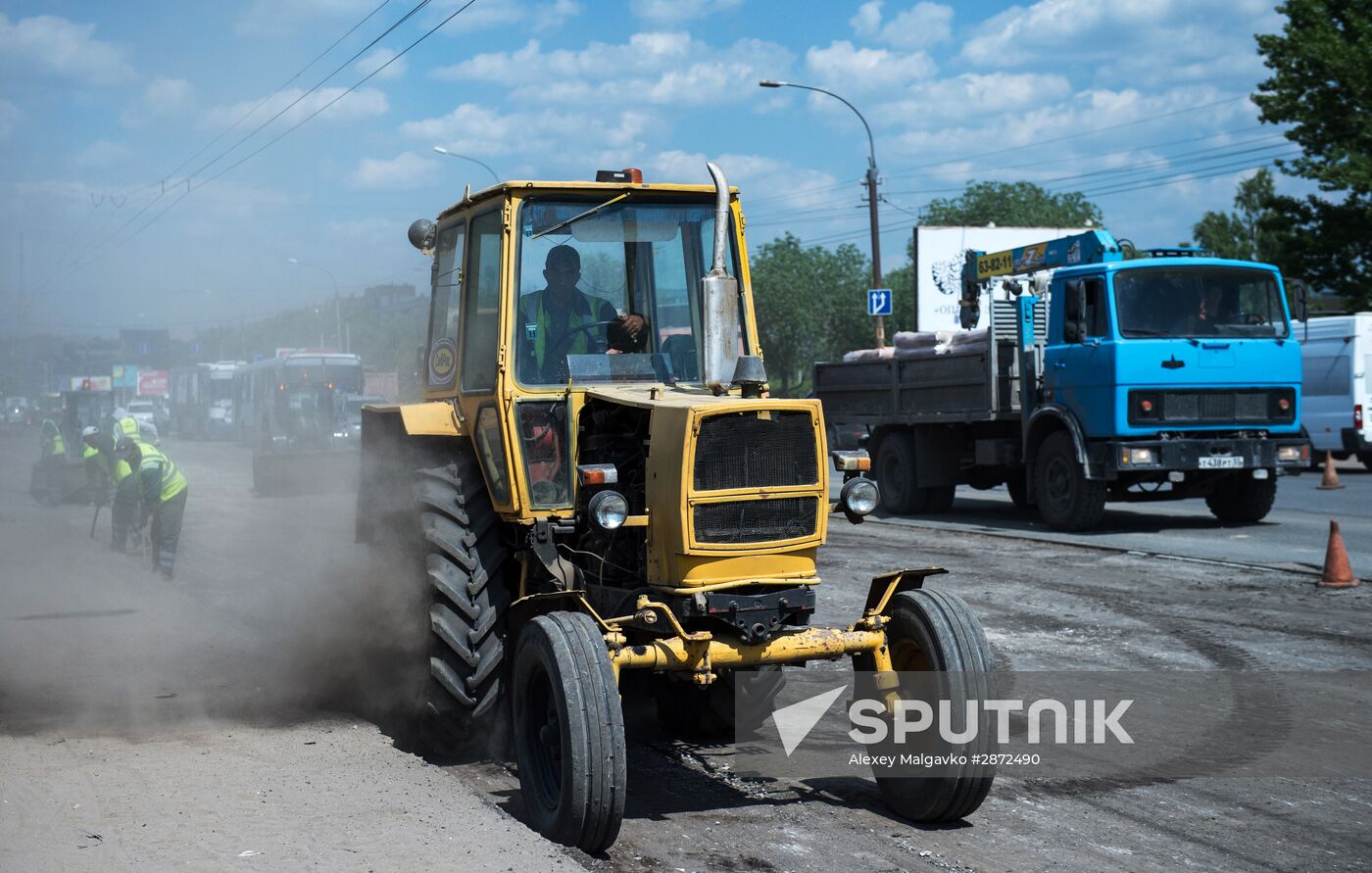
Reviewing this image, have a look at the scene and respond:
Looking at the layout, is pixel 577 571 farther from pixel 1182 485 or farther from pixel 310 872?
pixel 1182 485

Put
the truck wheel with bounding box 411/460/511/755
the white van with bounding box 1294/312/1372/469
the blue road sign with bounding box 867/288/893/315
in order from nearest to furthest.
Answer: the truck wheel with bounding box 411/460/511/755 < the white van with bounding box 1294/312/1372/469 < the blue road sign with bounding box 867/288/893/315

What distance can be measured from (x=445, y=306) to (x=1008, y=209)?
52.5 meters

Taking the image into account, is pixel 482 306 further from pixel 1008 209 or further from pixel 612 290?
pixel 1008 209

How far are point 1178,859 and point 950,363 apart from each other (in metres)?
12.3

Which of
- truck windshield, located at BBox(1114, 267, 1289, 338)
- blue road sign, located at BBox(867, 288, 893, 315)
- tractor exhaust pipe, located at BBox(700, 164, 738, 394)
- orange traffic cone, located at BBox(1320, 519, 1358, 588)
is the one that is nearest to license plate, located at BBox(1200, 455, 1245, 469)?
truck windshield, located at BBox(1114, 267, 1289, 338)

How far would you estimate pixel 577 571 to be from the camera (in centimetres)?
623

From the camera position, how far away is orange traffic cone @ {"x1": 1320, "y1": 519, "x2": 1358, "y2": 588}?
10.8m

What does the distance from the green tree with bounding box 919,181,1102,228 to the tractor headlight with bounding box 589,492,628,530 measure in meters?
52.5

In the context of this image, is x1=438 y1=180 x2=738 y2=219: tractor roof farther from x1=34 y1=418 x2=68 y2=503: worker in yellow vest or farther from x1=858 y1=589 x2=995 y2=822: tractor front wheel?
x1=34 y1=418 x2=68 y2=503: worker in yellow vest

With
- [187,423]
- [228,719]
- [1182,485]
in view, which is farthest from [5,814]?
[187,423]

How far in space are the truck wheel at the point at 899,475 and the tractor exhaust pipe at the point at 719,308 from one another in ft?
40.9

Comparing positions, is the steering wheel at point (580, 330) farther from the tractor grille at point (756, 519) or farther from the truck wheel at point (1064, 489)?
the truck wheel at point (1064, 489)

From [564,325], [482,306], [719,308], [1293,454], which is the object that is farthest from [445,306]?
[1293,454]

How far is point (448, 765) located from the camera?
20.5ft
